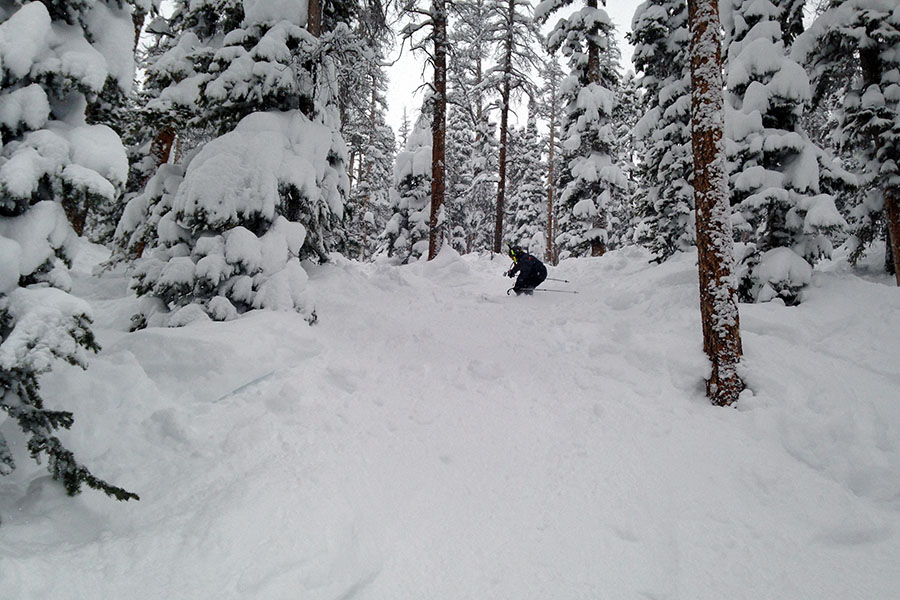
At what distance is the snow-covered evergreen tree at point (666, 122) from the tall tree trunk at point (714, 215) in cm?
710

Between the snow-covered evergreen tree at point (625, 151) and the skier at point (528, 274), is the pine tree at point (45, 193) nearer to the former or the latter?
the skier at point (528, 274)

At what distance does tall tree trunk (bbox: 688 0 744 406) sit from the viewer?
232 inches

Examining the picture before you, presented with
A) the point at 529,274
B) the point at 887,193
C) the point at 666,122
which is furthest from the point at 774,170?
the point at 529,274

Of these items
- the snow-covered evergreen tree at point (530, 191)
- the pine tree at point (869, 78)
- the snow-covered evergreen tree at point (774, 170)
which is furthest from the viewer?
the snow-covered evergreen tree at point (530, 191)

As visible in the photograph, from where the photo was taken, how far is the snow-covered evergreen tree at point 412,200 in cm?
2080

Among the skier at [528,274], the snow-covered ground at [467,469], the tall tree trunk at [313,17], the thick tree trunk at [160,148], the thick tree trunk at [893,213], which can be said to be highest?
the tall tree trunk at [313,17]

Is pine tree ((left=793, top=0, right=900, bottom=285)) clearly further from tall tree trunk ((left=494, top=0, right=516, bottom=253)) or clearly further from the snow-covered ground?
tall tree trunk ((left=494, top=0, right=516, bottom=253))

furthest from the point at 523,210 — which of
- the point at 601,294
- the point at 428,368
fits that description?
the point at 428,368

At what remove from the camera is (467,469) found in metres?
4.72

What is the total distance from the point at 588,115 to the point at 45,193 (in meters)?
17.0

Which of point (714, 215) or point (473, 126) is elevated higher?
point (473, 126)

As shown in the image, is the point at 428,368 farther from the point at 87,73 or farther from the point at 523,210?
the point at 523,210

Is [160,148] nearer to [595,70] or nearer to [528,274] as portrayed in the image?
[528,274]

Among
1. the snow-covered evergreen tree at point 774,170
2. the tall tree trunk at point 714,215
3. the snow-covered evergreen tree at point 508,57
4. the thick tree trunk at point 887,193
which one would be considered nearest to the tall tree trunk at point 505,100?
the snow-covered evergreen tree at point 508,57
